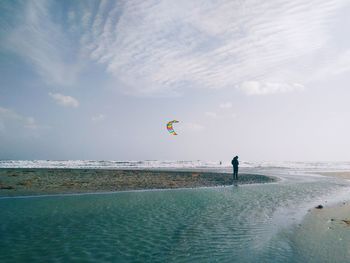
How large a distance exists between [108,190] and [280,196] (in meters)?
13.4

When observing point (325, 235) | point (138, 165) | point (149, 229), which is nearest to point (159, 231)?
point (149, 229)

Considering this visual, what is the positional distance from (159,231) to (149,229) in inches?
19.9

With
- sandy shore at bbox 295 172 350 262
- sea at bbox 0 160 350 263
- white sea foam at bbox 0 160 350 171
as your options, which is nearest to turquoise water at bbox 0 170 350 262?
sea at bbox 0 160 350 263

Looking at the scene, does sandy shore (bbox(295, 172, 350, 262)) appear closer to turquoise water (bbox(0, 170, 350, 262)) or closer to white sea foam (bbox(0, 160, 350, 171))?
turquoise water (bbox(0, 170, 350, 262))

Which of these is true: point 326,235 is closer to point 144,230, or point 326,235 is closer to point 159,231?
point 159,231

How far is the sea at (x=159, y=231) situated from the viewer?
8.61 m

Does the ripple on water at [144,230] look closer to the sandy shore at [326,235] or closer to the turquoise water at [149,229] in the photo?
the turquoise water at [149,229]

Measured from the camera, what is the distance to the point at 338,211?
15766 millimetres

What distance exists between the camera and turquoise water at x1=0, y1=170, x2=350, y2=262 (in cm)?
864

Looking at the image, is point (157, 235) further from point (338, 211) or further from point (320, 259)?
point (338, 211)

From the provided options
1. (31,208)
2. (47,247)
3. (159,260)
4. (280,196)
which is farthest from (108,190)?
(159,260)

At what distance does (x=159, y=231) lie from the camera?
11.3 meters

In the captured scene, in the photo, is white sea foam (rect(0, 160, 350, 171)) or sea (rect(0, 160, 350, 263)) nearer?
sea (rect(0, 160, 350, 263))

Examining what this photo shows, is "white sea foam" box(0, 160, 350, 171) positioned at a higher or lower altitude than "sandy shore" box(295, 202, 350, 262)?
higher
